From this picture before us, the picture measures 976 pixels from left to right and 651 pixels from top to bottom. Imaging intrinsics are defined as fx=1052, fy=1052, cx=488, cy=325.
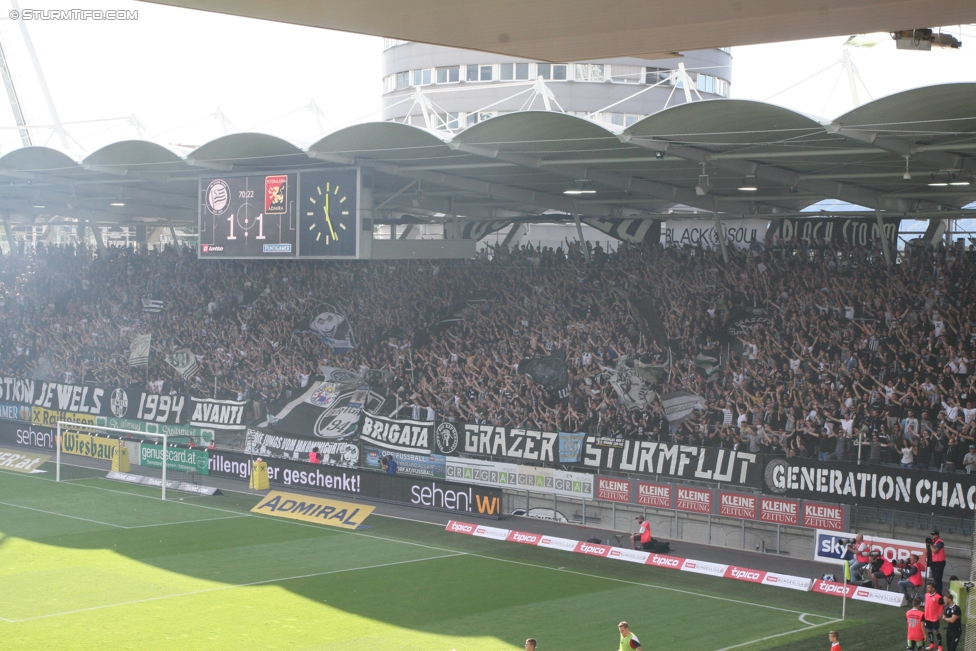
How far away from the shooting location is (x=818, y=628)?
19.6 meters

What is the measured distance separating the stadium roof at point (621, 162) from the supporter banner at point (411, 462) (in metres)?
7.68

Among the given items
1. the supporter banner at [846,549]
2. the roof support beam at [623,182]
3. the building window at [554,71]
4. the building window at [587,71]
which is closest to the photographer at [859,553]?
the supporter banner at [846,549]

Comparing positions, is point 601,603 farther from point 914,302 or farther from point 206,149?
point 206,149

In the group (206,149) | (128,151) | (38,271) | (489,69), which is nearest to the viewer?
(206,149)

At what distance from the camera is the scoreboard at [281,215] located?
90.8 feet

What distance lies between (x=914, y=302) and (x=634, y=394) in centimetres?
800

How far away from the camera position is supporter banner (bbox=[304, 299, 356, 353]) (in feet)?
127

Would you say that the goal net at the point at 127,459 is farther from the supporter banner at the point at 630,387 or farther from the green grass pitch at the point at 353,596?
the supporter banner at the point at 630,387

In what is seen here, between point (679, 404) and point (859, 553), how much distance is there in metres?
7.85

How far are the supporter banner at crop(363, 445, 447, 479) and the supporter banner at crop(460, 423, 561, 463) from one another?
92 cm

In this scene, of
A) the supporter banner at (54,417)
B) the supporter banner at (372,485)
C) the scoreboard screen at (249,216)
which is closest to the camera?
the scoreboard screen at (249,216)

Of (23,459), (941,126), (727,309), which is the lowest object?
(23,459)

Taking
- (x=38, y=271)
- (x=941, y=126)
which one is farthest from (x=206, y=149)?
(x=38, y=271)

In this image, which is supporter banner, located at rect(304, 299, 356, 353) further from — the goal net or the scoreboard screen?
the scoreboard screen
